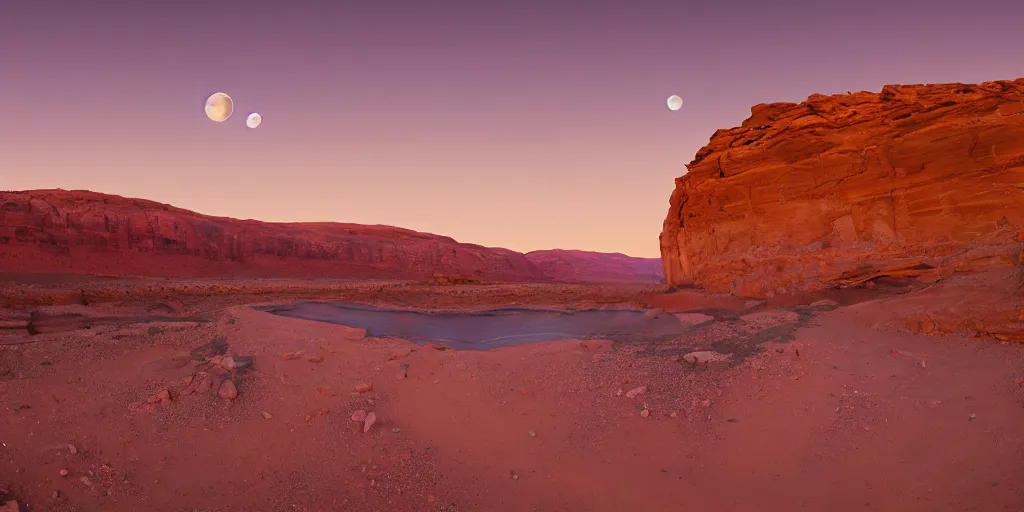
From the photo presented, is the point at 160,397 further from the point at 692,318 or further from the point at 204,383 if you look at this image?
the point at 692,318

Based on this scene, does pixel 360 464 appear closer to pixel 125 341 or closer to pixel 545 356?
pixel 545 356

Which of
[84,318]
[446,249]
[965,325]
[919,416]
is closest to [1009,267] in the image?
[965,325]

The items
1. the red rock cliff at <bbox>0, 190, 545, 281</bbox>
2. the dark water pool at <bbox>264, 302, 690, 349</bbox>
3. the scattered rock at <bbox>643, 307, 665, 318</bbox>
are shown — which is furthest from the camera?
the red rock cliff at <bbox>0, 190, 545, 281</bbox>

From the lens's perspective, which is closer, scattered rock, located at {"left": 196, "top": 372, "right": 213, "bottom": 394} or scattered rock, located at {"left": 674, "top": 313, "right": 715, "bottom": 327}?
scattered rock, located at {"left": 196, "top": 372, "right": 213, "bottom": 394}

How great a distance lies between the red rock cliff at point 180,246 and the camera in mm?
43125

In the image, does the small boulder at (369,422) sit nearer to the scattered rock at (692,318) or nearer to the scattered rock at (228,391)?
the scattered rock at (228,391)

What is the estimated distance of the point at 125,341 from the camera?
7672mm

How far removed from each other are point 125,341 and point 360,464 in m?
5.06

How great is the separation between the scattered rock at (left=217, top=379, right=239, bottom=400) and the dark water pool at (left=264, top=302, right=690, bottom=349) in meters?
5.36

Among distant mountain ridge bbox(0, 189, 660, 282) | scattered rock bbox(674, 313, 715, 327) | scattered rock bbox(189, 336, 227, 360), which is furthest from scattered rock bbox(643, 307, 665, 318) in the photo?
distant mountain ridge bbox(0, 189, 660, 282)

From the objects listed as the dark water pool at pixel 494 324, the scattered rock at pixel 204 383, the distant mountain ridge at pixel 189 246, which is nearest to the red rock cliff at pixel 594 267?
the distant mountain ridge at pixel 189 246

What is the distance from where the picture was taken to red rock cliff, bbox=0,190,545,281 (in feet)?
141

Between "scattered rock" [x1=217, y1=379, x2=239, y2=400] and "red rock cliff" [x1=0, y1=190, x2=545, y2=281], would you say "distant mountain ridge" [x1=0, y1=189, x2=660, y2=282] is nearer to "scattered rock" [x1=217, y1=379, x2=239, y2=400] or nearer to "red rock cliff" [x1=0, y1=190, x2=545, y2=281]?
"red rock cliff" [x1=0, y1=190, x2=545, y2=281]

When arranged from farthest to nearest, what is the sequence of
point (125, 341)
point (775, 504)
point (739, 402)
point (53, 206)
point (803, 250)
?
point (53, 206) < point (803, 250) < point (125, 341) < point (739, 402) < point (775, 504)
